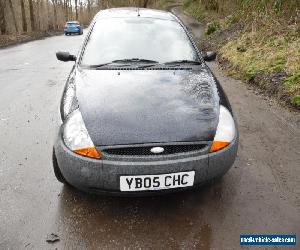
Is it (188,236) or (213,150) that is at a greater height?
(213,150)

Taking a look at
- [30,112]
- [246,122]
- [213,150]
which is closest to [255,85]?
[246,122]

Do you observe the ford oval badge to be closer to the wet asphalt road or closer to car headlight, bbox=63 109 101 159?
car headlight, bbox=63 109 101 159

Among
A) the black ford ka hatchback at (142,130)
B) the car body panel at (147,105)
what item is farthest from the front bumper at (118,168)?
the car body panel at (147,105)

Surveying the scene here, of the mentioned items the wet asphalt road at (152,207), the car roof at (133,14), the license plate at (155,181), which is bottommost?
the wet asphalt road at (152,207)

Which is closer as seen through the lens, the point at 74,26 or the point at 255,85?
the point at 255,85

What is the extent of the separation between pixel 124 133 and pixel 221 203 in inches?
45.0

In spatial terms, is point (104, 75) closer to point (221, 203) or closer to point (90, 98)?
point (90, 98)

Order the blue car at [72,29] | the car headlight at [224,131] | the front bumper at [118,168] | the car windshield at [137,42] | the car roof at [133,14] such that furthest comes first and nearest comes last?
the blue car at [72,29]
the car roof at [133,14]
the car windshield at [137,42]
the car headlight at [224,131]
the front bumper at [118,168]

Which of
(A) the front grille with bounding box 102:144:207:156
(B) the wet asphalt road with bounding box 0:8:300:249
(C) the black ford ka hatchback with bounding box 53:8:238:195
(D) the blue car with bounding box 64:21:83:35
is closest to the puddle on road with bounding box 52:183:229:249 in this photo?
(B) the wet asphalt road with bounding box 0:8:300:249

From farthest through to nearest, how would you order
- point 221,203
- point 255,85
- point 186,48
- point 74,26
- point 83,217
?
point 74,26
point 255,85
point 186,48
point 221,203
point 83,217

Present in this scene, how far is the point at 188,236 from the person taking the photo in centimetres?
271

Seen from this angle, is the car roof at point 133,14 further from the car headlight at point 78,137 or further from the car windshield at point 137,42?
the car headlight at point 78,137

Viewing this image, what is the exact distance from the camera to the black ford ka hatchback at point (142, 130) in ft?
8.62

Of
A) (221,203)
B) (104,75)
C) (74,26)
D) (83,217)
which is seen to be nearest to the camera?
(83,217)
